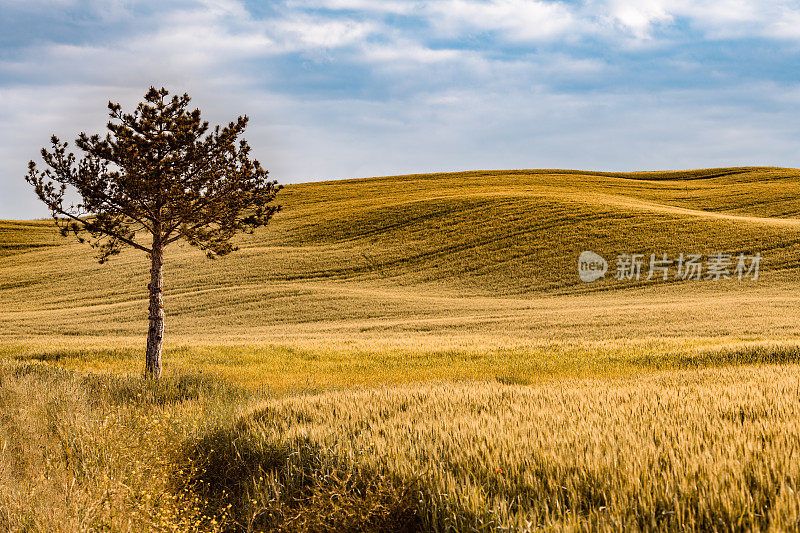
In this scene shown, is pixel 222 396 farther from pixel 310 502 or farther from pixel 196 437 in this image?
pixel 310 502

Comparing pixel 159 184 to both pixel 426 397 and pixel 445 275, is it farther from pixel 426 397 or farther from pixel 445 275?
pixel 445 275

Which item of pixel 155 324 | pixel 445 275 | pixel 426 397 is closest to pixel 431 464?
pixel 426 397

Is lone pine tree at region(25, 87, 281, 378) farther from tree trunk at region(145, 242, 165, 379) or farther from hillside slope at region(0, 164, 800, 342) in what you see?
hillside slope at region(0, 164, 800, 342)

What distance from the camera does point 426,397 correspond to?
7770mm

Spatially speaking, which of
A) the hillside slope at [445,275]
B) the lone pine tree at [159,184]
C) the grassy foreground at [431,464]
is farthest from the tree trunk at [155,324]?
the hillside slope at [445,275]

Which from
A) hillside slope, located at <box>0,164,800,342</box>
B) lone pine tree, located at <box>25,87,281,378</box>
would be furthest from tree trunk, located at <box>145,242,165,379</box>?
hillside slope, located at <box>0,164,800,342</box>

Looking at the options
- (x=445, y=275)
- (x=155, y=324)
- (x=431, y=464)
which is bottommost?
(x=445, y=275)

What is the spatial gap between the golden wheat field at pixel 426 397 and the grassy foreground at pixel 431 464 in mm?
29

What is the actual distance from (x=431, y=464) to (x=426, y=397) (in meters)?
3.20

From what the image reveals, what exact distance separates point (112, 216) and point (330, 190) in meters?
69.6

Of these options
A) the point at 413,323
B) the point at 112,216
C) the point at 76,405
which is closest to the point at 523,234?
the point at 413,323

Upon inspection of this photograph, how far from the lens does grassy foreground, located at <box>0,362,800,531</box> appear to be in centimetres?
360

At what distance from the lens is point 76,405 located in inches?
329

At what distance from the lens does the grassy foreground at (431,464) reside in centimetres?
360
